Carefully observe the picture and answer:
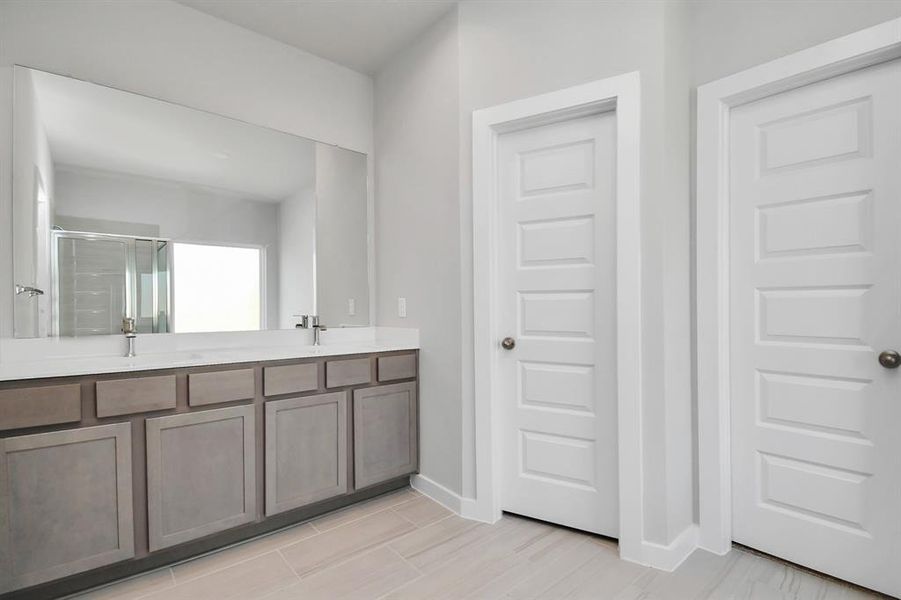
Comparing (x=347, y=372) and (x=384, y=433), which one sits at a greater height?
(x=347, y=372)

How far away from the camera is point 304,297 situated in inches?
110

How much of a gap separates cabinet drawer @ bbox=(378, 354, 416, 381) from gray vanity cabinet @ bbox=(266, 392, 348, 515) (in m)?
0.26

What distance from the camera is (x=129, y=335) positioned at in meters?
2.18

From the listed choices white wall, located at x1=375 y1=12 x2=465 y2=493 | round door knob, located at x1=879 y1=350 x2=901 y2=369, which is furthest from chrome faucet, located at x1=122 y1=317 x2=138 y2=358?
round door knob, located at x1=879 y1=350 x2=901 y2=369

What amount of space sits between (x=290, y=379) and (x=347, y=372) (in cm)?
31

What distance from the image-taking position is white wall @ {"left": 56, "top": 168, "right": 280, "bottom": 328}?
Result: 6.96 feet

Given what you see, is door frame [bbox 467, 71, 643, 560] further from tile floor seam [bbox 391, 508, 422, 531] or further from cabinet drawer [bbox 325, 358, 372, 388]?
cabinet drawer [bbox 325, 358, 372, 388]

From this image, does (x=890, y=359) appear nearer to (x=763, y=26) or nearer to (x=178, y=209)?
(x=763, y=26)

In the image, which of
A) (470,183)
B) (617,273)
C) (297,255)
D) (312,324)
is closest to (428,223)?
(470,183)

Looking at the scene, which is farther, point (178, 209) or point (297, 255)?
point (297, 255)

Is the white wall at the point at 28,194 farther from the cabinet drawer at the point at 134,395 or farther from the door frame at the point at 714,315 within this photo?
the door frame at the point at 714,315

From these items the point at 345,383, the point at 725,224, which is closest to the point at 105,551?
the point at 345,383

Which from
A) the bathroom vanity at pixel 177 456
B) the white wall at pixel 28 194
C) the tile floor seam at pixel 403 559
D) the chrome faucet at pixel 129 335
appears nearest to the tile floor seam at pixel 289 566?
the bathroom vanity at pixel 177 456

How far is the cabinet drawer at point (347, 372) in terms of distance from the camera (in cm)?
242
